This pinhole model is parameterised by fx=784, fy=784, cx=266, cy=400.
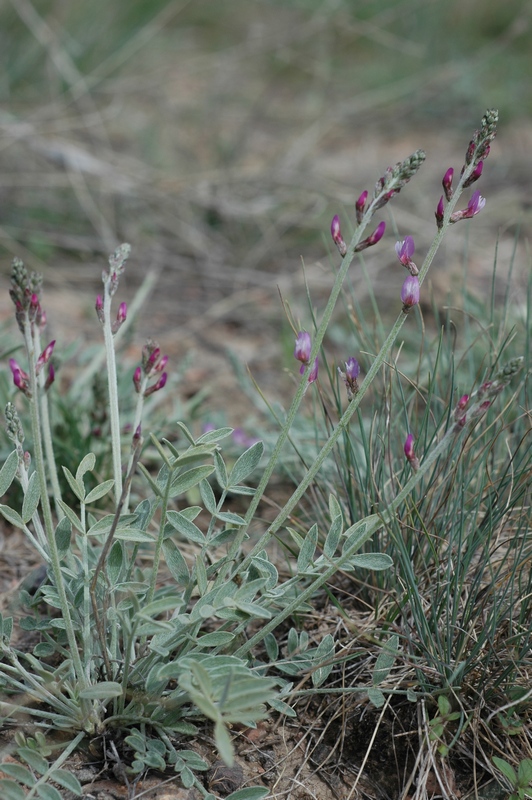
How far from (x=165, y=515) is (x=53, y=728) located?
42cm

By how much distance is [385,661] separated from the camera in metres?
1.45

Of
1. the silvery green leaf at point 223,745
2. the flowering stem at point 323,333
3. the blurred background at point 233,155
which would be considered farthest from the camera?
the blurred background at point 233,155

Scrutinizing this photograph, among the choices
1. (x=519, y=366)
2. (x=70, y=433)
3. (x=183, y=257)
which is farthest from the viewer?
(x=183, y=257)

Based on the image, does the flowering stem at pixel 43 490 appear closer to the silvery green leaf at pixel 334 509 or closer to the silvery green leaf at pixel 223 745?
the silvery green leaf at pixel 223 745

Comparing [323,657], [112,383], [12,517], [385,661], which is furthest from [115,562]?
[385,661]

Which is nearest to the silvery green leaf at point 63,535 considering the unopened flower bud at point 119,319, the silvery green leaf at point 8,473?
the silvery green leaf at point 8,473

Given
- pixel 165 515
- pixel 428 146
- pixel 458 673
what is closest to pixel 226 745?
pixel 165 515

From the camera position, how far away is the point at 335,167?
4719 mm

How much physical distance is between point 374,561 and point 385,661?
0.73ft

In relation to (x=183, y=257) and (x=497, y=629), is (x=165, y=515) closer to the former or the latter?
(x=497, y=629)

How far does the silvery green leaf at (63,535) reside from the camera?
4.69ft

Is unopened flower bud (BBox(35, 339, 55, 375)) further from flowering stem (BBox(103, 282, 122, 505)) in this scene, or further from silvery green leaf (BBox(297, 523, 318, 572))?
silvery green leaf (BBox(297, 523, 318, 572))

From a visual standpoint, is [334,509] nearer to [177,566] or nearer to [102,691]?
[177,566]

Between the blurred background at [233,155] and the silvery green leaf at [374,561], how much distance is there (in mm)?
1394
